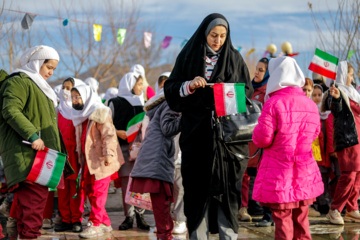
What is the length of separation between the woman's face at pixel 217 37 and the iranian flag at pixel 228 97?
15.9 inches

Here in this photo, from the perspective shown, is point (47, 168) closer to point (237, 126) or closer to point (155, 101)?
point (155, 101)

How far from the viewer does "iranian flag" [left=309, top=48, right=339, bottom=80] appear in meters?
5.63

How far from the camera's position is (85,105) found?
21.0 feet

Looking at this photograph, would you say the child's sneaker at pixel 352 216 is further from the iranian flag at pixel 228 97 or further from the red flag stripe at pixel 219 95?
the red flag stripe at pixel 219 95

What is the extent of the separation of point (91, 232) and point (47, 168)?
142 centimetres

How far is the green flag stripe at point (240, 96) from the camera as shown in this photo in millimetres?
4059

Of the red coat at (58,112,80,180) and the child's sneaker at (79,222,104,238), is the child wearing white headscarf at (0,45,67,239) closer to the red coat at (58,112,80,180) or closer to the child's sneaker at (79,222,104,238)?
the child's sneaker at (79,222,104,238)

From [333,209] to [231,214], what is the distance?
2.98 m

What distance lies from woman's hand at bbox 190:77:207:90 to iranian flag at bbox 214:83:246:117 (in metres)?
0.11

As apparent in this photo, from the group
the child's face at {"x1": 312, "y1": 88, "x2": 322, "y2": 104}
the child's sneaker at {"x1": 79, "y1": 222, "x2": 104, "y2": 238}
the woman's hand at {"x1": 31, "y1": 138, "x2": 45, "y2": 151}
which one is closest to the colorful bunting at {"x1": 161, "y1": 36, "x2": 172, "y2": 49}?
the child's face at {"x1": 312, "y1": 88, "x2": 322, "y2": 104}

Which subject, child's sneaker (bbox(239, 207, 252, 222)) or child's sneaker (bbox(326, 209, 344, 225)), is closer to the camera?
child's sneaker (bbox(326, 209, 344, 225))

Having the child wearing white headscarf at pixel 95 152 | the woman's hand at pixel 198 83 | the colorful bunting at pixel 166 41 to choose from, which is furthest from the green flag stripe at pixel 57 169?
the colorful bunting at pixel 166 41

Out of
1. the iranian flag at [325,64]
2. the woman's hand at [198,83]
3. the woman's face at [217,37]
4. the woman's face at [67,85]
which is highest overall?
the woman's face at [217,37]

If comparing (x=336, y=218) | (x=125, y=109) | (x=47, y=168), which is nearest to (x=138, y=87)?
(x=125, y=109)
